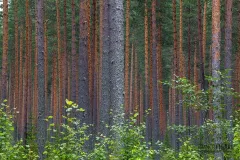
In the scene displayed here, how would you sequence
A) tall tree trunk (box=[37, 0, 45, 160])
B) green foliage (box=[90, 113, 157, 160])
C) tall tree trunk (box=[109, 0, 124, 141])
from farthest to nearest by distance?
tall tree trunk (box=[37, 0, 45, 160]), tall tree trunk (box=[109, 0, 124, 141]), green foliage (box=[90, 113, 157, 160])

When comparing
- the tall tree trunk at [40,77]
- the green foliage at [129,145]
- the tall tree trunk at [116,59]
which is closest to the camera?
the green foliage at [129,145]

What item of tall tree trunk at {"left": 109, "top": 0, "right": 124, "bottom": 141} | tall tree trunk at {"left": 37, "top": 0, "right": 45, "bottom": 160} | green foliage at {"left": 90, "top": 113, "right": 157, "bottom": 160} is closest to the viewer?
green foliage at {"left": 90, "top": 113, "right": 157, "bottom": 160}

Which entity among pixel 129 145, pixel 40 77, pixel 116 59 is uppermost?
pixel 116 59

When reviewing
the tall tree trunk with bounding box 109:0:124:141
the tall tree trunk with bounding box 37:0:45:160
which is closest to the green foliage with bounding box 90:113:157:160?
the tall tree trunk with bounding box 109:0:124:141

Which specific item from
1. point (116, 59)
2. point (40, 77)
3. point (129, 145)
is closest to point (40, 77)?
point (40, 77)

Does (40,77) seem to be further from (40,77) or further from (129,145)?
(129,145)

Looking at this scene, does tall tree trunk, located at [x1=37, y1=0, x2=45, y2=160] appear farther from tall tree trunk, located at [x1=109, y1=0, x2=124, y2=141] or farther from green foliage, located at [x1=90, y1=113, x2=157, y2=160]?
green foliage, located at [x1=90, y1=113, x2=157, y2=160]

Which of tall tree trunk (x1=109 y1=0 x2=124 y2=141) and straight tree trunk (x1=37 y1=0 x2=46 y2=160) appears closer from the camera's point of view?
tall tree trunk (x1=109 y1=0 x2=124 y2=141)

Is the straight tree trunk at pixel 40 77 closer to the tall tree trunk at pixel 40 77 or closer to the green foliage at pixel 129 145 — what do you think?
the tall tree trunk at pixel 40 77

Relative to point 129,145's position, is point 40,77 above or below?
above

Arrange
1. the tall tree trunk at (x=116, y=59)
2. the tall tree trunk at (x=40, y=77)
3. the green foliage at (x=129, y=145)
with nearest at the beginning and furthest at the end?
the green foliage at (x=129, y=145) < the tall tree trunk at (x=116, y=59) < the tall tree trunk at (x=40, y=77)

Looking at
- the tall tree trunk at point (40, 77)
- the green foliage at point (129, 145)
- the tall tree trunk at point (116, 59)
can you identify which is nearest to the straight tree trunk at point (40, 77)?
the tall tree trunk at point (40, 77)

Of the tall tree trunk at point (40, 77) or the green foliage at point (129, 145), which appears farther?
the tall tree trunk at point (40, 77)

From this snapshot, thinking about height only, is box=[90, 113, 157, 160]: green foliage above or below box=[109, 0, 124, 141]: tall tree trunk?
below
